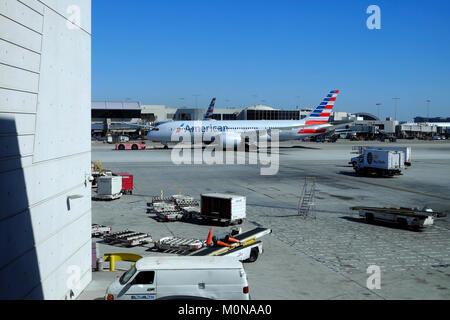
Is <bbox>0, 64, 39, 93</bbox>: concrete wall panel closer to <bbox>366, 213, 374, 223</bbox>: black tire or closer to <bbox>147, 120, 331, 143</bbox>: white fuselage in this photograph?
<bbox>366, 213, 374, 223</bbox>: black tire

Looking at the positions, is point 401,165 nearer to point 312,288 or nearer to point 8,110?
point 312,288

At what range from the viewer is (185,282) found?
11.1 metres

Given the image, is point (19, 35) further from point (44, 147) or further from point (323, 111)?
point (323, 111)

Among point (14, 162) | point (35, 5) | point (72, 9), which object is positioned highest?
point (72, 9)

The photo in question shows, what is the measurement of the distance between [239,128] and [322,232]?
5626cm

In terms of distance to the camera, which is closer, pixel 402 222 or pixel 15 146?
pixel 15 146

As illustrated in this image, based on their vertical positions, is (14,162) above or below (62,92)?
below

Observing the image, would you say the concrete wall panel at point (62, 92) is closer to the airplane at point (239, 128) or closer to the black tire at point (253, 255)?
the black tire at point (253, 255)

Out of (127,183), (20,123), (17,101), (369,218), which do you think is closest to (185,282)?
(20,123)

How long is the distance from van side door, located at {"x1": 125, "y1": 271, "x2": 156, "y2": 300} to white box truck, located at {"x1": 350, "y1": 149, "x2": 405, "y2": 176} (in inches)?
1480

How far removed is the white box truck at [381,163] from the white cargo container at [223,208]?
2565 centimetres

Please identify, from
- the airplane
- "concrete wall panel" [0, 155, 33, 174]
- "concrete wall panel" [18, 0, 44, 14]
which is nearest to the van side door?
"concrete wall panel" [0, 155, 33, 174]

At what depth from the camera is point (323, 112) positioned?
268 ft
